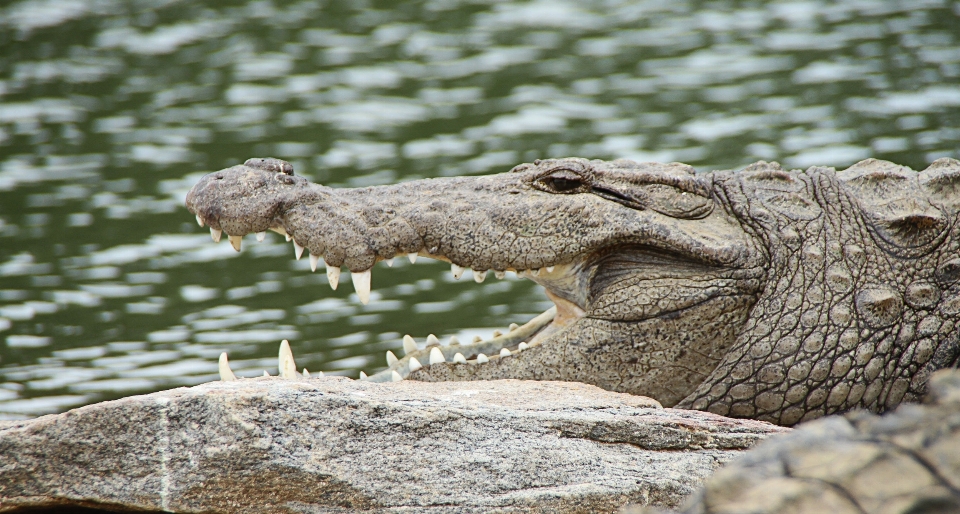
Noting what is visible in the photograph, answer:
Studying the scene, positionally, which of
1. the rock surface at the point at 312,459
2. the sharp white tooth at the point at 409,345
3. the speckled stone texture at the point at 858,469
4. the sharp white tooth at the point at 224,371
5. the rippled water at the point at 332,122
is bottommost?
the rippled water at the point at 332,122

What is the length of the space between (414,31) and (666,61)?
10.2ft

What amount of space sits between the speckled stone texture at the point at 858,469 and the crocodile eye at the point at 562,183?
7.38 ft

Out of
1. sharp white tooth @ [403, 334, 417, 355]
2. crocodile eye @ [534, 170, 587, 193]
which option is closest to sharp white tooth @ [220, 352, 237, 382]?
sharp white tooth @ [403, 334, 417, 355]

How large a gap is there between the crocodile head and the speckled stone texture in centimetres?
199

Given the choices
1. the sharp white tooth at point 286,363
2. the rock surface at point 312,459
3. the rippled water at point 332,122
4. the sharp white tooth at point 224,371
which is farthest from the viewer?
the rippled water at point 332,122

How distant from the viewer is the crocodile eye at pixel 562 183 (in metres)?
3.83

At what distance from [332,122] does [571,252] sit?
6.52 meters

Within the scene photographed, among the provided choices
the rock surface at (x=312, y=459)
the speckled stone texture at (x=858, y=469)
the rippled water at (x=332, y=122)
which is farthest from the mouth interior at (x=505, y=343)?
the speckled stone texture at (x=858, y=469)

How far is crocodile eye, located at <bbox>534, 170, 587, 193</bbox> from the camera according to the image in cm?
383

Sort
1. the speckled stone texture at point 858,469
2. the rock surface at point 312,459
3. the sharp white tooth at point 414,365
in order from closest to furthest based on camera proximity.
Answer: the speckled stone texture at point 858,469, the rock surface at point 312,459, the sharp white tooth at point 414,365

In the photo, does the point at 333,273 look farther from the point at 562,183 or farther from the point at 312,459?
the point at 312,459

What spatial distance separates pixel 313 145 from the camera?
30.4ft

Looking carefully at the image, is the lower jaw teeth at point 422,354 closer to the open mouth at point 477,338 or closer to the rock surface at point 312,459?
the open mouth at point 477,338

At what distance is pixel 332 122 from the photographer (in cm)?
983
